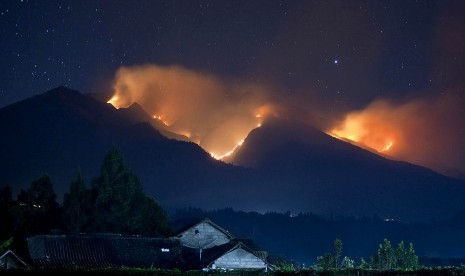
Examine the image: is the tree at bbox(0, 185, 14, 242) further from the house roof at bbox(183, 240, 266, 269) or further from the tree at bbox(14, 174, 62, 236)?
the house roof at bbox(183, 240, 266, 269)

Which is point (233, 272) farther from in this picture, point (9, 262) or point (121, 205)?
Answer: point (121, 205)

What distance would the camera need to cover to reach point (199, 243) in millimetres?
54625

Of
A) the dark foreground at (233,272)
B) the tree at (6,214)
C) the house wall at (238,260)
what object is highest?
the tree at (6,214)

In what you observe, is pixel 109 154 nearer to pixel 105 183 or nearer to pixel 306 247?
pixel 105 183

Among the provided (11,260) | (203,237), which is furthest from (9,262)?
(203,237)

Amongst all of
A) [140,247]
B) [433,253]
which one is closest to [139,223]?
[140,247]

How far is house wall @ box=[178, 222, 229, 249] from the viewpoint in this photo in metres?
54.3

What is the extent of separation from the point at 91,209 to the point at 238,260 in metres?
22.8

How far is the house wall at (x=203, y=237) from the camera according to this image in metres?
54.3

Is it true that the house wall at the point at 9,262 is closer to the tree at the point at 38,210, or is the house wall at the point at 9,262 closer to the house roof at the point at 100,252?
the house roof at the point at 100,252

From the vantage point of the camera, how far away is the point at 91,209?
6400 centimetres

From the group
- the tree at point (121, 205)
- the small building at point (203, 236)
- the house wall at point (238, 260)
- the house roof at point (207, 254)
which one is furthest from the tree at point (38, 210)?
the house wall at point (238, 260)

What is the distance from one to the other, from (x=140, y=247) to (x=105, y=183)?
20.4 m

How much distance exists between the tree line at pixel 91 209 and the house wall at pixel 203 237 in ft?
28.5
